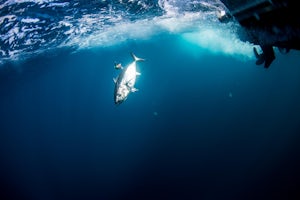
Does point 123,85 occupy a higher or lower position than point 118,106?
higher

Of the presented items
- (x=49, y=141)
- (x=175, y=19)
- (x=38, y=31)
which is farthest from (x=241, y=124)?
(x=49, y=141)

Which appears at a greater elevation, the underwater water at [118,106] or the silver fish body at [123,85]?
the silver fish body at [123,85]

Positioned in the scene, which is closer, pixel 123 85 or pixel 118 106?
pixel 123 85

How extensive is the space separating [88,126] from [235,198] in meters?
85.8

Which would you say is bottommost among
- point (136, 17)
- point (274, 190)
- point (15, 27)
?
point (274, 190)

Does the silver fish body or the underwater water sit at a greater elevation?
the silver fish body

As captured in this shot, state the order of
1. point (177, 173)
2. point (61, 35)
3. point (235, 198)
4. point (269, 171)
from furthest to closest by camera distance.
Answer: point (177, 173) → point (269, 171) → point (235, 198) → point (61, 35)

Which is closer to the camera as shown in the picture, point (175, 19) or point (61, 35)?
point (61, 35)

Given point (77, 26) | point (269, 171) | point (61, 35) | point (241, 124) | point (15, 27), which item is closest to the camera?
point (15, 27)

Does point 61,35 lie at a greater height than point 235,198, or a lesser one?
greater

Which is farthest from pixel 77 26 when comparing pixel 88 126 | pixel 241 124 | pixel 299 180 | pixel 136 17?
pixel 88 126

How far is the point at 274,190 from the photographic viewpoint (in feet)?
101

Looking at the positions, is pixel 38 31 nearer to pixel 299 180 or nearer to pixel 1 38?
pixel 1 38

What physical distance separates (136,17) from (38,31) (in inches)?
272
